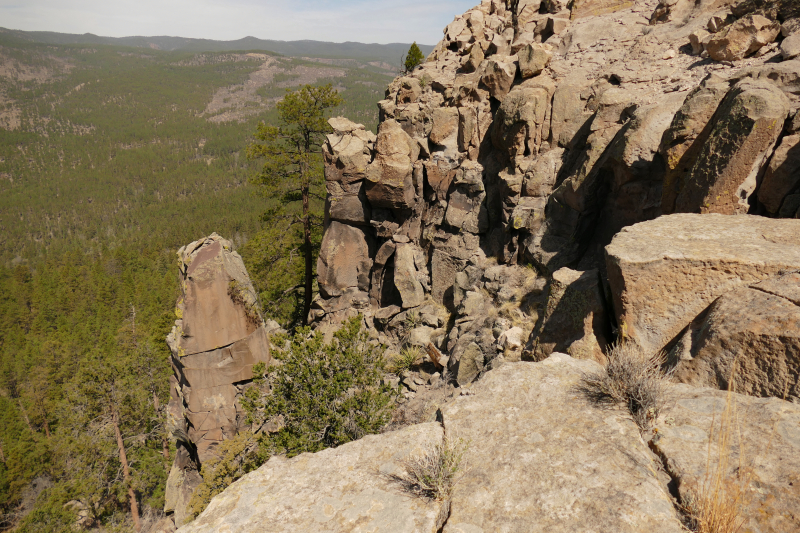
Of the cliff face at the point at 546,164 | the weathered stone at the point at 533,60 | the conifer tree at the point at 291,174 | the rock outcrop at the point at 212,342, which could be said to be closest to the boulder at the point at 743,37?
the cliff face at the point at 546,164

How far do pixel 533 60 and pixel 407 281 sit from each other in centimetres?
926

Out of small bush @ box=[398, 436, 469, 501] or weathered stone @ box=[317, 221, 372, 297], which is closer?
small bush @ box=[398, 436, 469, 501]

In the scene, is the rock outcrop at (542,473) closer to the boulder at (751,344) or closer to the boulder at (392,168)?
the boulder at (751,344)

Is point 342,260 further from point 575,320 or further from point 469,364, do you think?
point 575,320

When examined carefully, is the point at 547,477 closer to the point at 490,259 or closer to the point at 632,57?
the point at 490,259

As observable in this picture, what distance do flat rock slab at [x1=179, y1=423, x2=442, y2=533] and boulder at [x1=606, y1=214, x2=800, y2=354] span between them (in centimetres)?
349

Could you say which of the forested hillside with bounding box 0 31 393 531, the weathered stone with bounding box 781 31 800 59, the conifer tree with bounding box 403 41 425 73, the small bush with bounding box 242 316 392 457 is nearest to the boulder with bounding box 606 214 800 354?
the small bush with bounding box 242 316 392 457

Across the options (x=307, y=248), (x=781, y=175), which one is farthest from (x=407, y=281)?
(x=781, y=175)

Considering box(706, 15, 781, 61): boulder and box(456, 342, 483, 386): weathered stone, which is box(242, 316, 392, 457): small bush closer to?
box(456, 342, 483, 386): weathered stone

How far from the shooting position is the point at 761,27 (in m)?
10.6

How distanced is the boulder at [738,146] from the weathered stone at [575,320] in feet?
8.79

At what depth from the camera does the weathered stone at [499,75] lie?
15.2m

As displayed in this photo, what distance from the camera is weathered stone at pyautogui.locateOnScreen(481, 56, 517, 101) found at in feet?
50.0

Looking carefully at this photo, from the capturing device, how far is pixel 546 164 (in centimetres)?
1348
